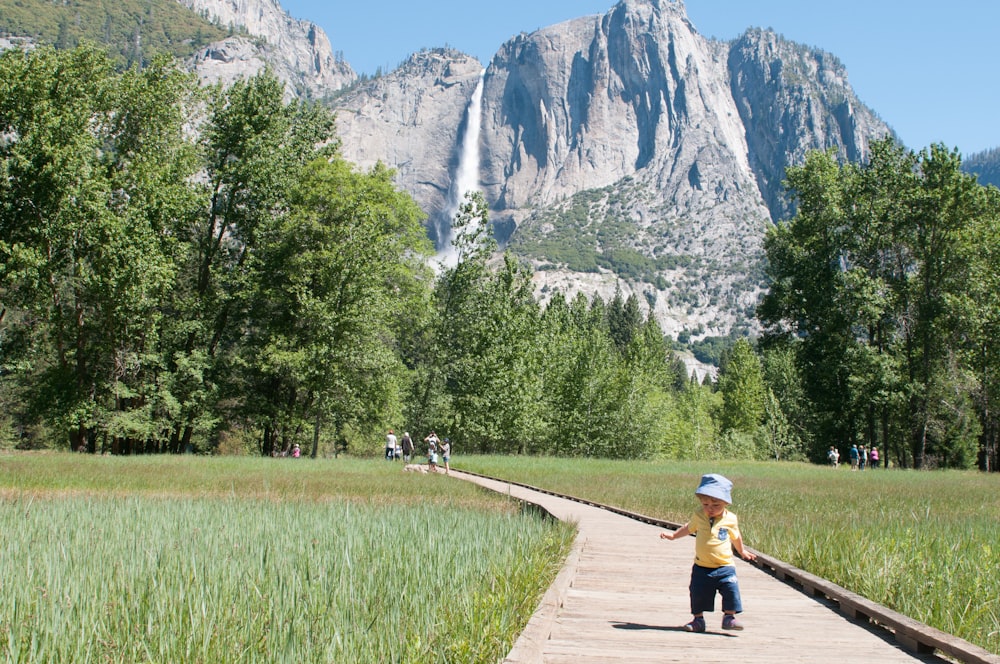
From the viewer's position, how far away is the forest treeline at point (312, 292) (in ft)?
109

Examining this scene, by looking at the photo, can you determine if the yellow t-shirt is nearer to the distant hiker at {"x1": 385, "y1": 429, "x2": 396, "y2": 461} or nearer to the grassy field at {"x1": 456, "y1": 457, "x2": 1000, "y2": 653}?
the grassy field at {"x1": 456, "y1": 457, "x2": 1000, "y2": 653}

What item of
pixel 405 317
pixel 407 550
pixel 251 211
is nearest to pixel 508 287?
pixel 405 317

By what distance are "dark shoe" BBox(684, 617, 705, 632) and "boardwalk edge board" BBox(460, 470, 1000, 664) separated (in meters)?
1.13

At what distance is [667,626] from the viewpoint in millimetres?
6719

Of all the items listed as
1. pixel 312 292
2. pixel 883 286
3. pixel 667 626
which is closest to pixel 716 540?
pixel 667 626

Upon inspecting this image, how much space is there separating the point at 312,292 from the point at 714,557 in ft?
120

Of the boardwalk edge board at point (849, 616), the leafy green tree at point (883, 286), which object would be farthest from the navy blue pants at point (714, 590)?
the leafy green tree at point (883, 286)

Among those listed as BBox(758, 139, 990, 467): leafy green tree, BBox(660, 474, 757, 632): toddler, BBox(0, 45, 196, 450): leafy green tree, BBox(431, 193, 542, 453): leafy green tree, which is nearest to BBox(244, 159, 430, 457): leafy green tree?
BBox(0, 45, 196, 450): leafy green tree

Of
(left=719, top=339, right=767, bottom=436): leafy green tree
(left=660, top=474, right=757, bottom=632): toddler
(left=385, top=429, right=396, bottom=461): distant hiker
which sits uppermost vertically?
(left=719, top=339, right=767, bottom=436): leafy green tree

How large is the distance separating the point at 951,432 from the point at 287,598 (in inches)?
2543

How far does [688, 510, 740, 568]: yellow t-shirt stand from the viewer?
22.6ft

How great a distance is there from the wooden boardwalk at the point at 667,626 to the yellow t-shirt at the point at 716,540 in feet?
1.88

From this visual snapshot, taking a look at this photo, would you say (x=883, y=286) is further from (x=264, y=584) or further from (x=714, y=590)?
(x=264, y=584)

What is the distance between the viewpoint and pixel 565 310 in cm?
7919
